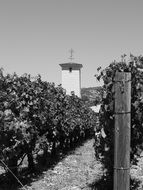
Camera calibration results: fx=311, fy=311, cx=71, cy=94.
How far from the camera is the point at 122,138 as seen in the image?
8.93 ft

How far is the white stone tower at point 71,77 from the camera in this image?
48.4m

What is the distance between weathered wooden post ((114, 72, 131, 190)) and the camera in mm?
2707

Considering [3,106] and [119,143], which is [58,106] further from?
[119,143]

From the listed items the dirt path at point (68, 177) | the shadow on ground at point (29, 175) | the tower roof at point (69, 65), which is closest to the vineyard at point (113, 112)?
the dirt path at point (68, 177)

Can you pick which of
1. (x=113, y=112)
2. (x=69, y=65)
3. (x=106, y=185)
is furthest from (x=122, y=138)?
(x=69, y=65)

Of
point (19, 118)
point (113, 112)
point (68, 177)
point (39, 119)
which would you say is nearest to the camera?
point (113, 112)

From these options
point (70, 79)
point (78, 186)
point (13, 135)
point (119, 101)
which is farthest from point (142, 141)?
point (70, 79)

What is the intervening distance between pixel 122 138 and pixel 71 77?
46.1 m

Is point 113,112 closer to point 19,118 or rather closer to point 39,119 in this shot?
point 19,118

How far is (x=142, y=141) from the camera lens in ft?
19.0

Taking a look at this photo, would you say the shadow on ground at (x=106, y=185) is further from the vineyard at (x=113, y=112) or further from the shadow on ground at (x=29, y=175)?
the shadow on ground at (x=29, y=175)

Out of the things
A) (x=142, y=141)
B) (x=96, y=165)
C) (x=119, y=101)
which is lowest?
(x=96, y=165)

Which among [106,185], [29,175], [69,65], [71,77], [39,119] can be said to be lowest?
[29,175]

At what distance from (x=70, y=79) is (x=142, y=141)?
4297 cm
